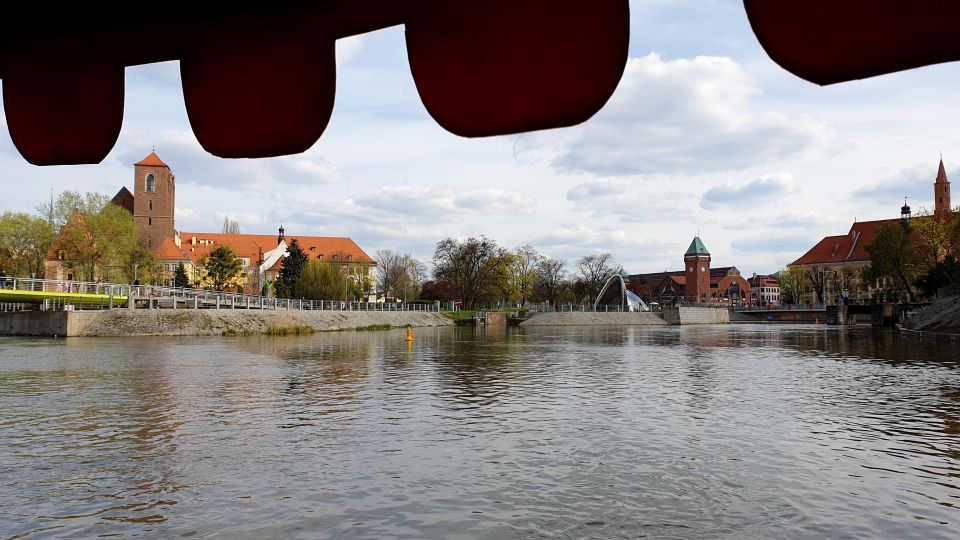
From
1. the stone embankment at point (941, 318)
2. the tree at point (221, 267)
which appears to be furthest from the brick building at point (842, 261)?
the tree at point (221, 267)

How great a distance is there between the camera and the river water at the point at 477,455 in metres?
9.01

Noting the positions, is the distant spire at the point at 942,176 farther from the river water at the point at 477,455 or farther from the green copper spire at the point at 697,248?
the river water at the point at 477,455

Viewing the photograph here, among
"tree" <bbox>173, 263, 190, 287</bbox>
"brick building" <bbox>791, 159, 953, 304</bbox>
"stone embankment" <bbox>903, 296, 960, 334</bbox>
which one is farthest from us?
"brick building" <bbox>791, 159, 953, 304</bbox>

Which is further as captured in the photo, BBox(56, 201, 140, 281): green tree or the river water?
BBox(56, 201, 140, 281): green tree

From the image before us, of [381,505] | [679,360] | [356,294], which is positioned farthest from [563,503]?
[356,294]

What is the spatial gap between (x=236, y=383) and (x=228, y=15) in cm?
2177

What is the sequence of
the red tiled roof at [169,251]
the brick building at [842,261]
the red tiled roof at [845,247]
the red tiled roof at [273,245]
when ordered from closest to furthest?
the red tiled roof at [169,251] < the brick building at [842,261] < the red tiled roof at [845,247] < the red tiled roof at [273,245]

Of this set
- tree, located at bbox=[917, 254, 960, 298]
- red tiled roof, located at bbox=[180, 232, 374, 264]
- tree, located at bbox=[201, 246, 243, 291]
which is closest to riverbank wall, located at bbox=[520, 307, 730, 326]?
tree, located at bbox=[917, 254, 960, 298]

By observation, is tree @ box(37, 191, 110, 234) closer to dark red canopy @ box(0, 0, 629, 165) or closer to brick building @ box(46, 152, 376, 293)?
brick building @ box(46, 152, 376, 293)

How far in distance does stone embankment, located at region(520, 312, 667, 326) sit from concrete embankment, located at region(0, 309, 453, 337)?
112ft

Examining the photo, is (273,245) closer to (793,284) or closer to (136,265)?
(136,265)

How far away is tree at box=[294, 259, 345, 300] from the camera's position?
3310 inches

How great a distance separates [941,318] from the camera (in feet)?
169

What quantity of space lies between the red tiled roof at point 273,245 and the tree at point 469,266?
39.1m
